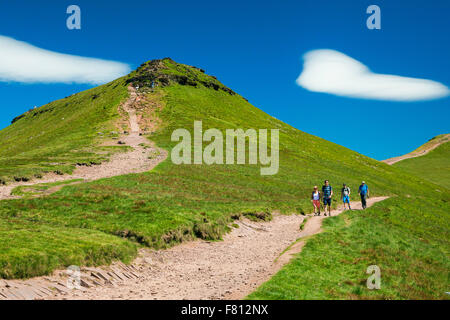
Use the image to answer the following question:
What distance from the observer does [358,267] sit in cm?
1565

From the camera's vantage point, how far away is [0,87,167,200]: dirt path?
38.1 m

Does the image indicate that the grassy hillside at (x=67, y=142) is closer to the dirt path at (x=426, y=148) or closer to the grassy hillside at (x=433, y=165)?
the grassy hillside at (x=433, y=165)

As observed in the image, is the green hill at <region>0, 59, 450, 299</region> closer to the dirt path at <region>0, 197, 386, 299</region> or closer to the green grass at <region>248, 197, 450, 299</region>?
the green grass at <region>248, 197, 450, 299</region>

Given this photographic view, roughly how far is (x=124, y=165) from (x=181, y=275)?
37.1 meters

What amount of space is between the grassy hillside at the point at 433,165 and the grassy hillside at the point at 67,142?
112192mm

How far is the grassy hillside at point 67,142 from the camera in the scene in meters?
43.9

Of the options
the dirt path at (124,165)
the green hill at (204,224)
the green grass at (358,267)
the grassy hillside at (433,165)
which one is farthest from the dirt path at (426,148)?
the green grass at (358,267)

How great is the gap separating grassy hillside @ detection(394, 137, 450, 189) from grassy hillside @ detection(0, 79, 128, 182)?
368ft

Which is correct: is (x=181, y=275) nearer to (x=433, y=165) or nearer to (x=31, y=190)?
(x=31, y=190)

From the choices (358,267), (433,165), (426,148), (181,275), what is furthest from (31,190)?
(426,148)

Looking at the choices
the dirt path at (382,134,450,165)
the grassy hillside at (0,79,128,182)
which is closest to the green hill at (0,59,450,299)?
the grassy hillside at (0,79,128,182)

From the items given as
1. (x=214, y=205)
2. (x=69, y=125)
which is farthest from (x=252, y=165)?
(x=69, y=125)

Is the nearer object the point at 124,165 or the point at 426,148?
the point at 124,165
